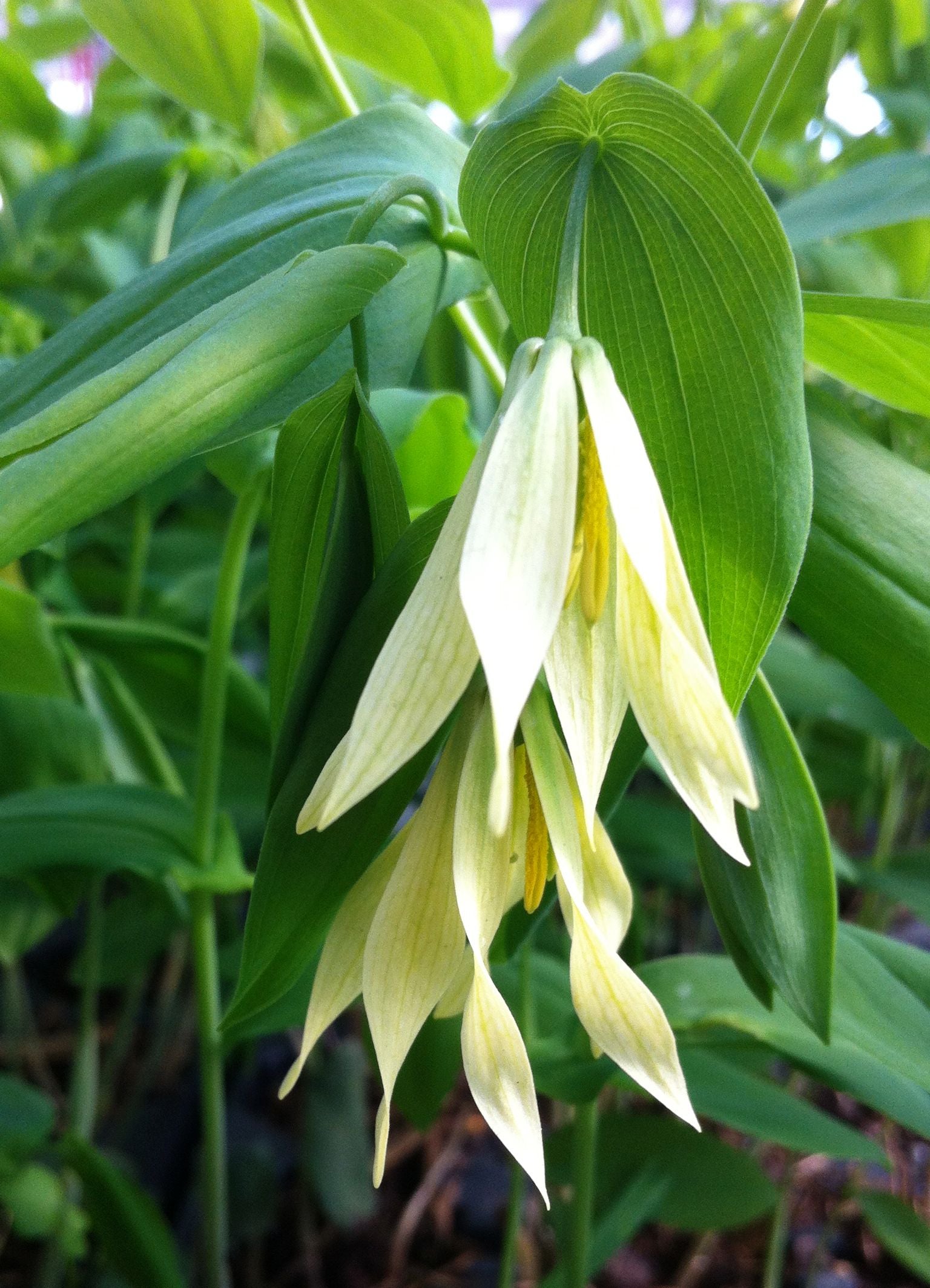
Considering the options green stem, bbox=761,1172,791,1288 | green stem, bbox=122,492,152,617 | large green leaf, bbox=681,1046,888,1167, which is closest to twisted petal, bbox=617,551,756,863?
large green leaf, bbox=681,1046,888,1167

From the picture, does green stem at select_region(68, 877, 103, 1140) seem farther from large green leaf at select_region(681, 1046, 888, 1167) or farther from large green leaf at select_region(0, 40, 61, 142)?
large green leaf at select_region(0, 40, 61, 142)

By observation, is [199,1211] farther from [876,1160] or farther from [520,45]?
[520,45]

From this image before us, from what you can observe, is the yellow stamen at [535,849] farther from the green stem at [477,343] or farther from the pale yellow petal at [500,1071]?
the green stem at [477,343]

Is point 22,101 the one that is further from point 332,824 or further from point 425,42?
point 332,824

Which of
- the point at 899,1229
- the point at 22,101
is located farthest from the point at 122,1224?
the point at 22,101

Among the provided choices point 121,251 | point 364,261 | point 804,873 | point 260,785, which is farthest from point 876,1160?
point 121,251
